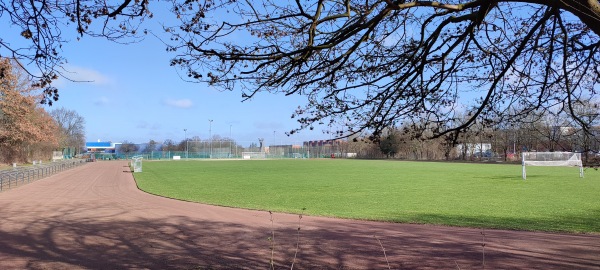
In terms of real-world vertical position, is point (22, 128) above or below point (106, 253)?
above

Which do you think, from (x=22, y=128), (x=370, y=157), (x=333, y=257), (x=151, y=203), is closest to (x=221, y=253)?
(x=333, y=257)

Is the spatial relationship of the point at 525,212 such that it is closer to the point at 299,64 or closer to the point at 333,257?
the point at 333,257

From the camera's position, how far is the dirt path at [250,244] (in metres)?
8.15

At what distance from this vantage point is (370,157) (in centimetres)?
11219

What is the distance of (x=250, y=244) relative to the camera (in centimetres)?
988

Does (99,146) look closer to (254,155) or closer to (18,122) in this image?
(254,155)

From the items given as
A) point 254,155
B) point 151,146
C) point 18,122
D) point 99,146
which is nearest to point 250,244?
point 18,122

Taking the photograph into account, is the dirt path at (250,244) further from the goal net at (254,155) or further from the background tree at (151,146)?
the background tree at (151,146)

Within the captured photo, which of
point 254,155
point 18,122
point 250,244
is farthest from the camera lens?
point 254,155

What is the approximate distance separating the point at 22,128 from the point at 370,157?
263 feet

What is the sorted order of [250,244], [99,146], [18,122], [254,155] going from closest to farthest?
[250,244], [18,122], [254,155], [99,146]

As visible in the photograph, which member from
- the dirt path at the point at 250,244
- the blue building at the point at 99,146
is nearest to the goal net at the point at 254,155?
the blue building at the point at 99,146

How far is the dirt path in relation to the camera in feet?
26.7

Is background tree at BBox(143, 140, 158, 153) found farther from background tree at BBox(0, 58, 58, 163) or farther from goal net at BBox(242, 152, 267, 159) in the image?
background tree at BBox(0, 58, 58, 163)
